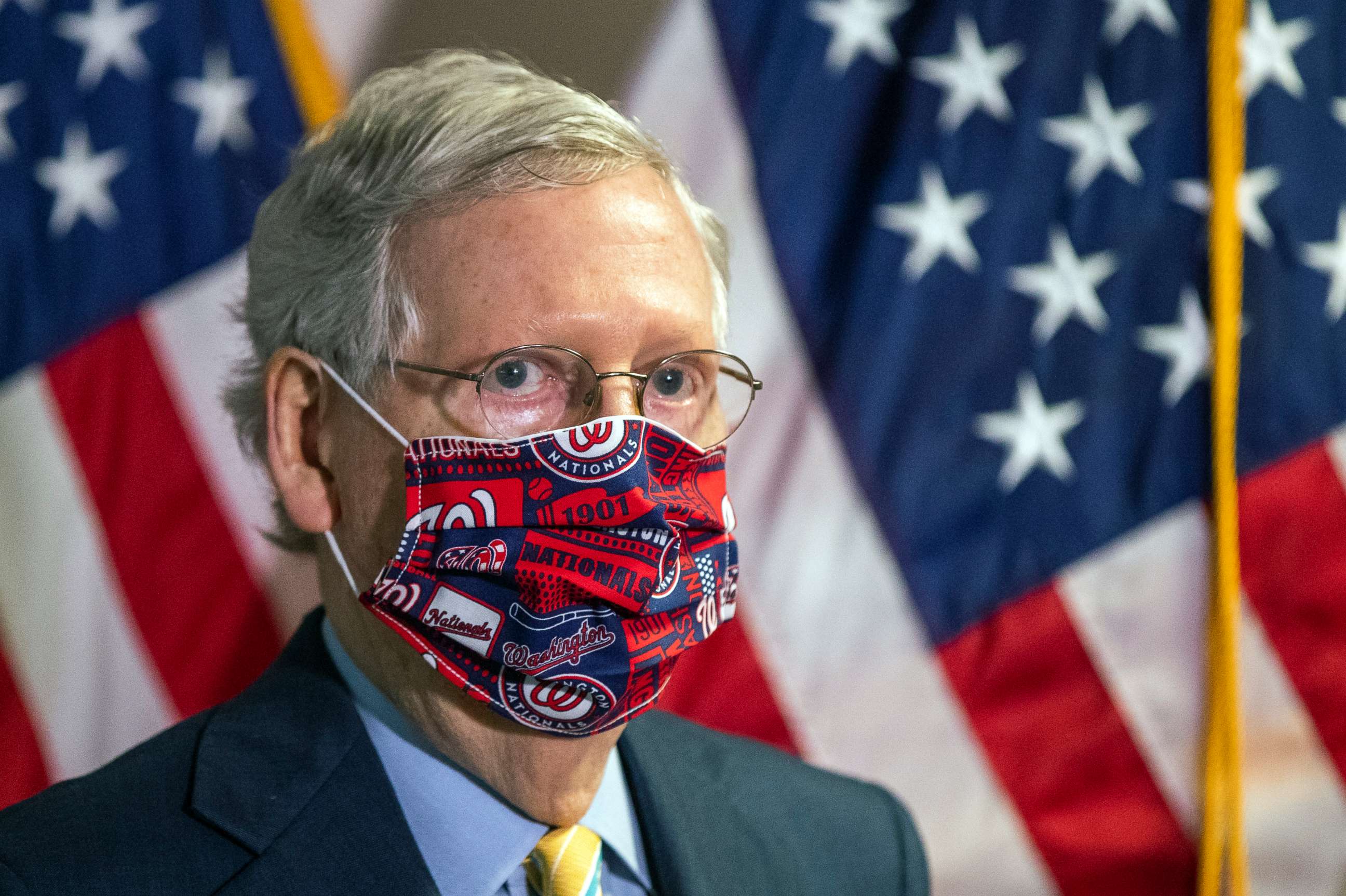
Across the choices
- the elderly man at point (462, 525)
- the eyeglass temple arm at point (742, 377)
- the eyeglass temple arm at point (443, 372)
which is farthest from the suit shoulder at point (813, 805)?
the eyeglass temple arm at point (443, 372)

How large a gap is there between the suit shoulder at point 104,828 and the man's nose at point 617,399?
2.03 feet

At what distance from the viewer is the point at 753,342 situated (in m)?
2.54

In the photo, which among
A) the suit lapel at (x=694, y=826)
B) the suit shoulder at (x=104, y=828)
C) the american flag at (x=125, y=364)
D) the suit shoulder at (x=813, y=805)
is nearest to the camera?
the suit shoulder at (x=104, y=828)

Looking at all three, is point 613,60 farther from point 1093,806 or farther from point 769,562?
point 1093,806

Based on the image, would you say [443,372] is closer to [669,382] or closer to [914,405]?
[669,382]

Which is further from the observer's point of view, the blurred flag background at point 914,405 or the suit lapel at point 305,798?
the blurred flag background at point 914,405

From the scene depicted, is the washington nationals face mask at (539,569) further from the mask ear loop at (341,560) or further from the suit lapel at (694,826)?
the suit lapel at (694,826)

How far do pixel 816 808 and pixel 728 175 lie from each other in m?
1.28

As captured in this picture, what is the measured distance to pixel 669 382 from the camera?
1519 millimetres

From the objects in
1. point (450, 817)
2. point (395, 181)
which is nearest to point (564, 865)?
point (450, 817)

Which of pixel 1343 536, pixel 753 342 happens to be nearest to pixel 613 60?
pixel 753 342

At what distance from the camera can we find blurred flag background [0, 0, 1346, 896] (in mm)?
2467

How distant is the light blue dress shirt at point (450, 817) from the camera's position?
1.42 meters

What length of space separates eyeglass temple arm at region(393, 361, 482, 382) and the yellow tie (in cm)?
53
